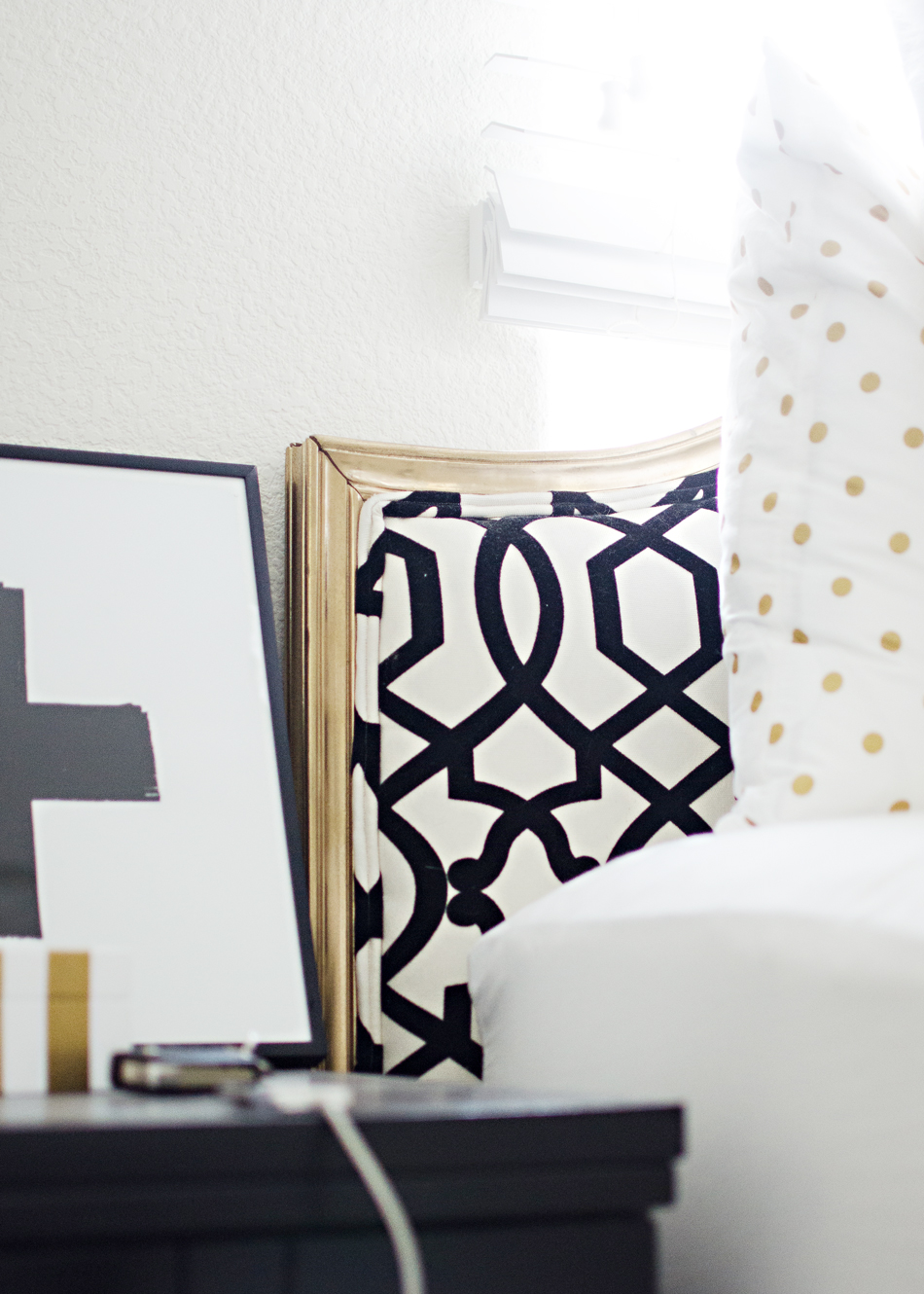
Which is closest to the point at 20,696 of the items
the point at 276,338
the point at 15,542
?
the point at 15,542

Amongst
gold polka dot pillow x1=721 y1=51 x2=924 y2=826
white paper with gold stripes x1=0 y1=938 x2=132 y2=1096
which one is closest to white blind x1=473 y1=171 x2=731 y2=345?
gold polka dot pillow x1=721 y1=51 x2=924 y2=826

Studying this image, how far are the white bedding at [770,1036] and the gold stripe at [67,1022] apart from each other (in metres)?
0.24

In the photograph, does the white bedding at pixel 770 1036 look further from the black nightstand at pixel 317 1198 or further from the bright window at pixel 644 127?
the bright window at pixel 644 127

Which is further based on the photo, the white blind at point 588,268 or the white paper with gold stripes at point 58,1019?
the white blind at point 588,268

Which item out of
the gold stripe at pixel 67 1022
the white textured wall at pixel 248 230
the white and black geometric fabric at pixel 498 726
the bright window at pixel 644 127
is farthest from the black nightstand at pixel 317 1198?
the bright window at pixel 644 127

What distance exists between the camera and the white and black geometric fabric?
2.99 feet

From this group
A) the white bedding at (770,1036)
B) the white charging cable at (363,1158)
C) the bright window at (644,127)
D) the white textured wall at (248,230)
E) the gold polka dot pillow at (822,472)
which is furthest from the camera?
the bright window at (644,127)

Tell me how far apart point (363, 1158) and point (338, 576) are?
27.5 inches

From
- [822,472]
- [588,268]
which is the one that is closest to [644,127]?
[588,268]

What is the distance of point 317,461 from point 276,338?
6.9 inches

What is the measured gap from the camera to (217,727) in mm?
924

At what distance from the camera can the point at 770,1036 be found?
53cm

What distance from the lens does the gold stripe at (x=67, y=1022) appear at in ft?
1.65

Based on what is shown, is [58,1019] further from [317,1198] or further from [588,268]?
[588,268]
